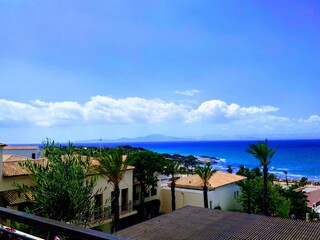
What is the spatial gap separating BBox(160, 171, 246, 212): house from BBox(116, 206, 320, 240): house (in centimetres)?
980

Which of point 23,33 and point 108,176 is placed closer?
point 23,33

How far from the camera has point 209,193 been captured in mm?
26969

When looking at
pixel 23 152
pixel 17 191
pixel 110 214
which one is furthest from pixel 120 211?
pixel 23 152

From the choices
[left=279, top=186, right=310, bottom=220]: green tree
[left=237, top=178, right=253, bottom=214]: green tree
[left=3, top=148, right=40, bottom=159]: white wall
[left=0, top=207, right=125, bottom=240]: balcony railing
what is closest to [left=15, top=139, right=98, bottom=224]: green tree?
[left=0, top=207, right=125, bottom=240]: balcony railing

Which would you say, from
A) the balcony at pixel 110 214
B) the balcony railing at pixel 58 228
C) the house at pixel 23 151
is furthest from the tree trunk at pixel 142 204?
the balcony railing at pixel 58 228

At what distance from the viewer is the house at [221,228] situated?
43.3ft

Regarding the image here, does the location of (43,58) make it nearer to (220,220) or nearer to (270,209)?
(220,220)

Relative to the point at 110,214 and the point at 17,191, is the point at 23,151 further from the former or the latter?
the point at 17,191

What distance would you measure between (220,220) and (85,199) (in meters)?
8.03

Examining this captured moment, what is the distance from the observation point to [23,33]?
1066cm

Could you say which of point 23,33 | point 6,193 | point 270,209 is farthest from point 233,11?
point 270,209

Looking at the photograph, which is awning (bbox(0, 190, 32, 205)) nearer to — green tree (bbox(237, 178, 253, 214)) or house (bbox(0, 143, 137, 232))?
house (bbox(0, 143, 137, 232))

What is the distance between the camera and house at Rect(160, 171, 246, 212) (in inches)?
1068

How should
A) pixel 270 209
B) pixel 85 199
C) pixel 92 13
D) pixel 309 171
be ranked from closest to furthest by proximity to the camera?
pixel 92 13
pixel 85 199
pixel 270 209
pixel 309 171
